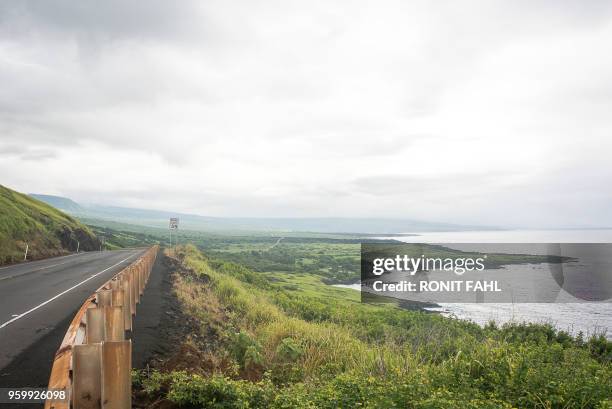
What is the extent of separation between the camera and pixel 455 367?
20.5 feet

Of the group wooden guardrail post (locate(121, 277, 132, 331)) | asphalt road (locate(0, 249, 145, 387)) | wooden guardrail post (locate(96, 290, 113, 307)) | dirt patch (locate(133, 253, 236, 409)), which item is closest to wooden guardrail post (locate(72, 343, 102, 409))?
dirt patch (locate(133, 253, 236, 409))

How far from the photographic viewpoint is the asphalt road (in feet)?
20.5

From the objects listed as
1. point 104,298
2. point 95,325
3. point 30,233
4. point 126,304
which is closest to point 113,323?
point 95,325

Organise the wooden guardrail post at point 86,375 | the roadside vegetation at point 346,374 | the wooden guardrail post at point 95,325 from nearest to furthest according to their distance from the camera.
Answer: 1. the wooden guardrail post at point 86,375
2. the roadside vegetation at point 346,374
3. the wooden guardrail post at point 95,325

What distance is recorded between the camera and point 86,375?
341 cm

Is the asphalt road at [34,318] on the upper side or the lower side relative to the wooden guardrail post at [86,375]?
lower

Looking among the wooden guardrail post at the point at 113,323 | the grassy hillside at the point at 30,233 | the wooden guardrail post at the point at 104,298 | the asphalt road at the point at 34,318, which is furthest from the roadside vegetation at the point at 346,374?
the grassy hillside at the point at 30,233

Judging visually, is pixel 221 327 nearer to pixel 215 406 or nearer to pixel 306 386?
pixel 306 386

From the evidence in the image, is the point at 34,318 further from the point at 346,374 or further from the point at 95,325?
the point at 346,374

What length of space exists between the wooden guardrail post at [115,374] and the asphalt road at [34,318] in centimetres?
301

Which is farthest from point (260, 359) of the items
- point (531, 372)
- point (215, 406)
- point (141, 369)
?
point (531, 372)

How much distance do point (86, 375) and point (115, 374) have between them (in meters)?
0.23

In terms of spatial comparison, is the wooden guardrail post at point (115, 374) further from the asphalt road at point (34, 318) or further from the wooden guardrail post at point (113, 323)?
the asphalt road at point (34, 318)

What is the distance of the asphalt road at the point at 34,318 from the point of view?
6.23 m
